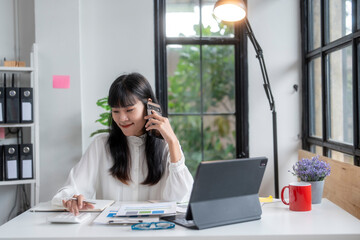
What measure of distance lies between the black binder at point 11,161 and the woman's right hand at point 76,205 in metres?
1.32

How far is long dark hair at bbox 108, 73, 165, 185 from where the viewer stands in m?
1.78

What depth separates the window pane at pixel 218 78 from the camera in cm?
314

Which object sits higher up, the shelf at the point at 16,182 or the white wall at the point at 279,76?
the white wall at the point at 279,76

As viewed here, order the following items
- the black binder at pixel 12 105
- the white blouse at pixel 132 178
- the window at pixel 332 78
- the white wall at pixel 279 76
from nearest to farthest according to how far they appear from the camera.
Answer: the white blouse at pixel 132 178 → the window at pixel 332 78 → the black binder at pixel 12 105 → the white wall at pixel 279 76

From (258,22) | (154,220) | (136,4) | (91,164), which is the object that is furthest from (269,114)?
(154,220)

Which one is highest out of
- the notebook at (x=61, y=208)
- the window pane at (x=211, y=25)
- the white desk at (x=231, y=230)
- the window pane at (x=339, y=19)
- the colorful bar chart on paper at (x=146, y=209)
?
the window pane at (x=211, y=25)

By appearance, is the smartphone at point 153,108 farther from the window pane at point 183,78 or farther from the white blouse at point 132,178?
the window pane at point 183,78

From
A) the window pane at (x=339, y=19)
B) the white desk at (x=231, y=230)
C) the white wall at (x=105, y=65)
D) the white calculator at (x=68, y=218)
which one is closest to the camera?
the white desk at (x=231, y=230)

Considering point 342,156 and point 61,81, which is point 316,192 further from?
point 61,81

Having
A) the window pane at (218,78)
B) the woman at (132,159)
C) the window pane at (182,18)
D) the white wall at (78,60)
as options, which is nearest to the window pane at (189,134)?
the window pane at (218,78)

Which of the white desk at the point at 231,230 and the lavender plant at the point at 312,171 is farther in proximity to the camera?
the lavender plant at the point at 312,171

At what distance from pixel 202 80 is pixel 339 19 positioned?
1227 millimetres

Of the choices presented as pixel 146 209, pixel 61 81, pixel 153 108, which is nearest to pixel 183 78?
pixel 61 81

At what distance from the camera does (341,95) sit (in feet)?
7.63
